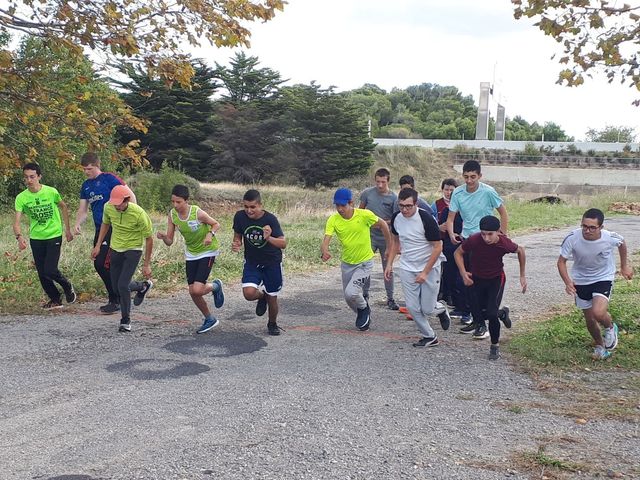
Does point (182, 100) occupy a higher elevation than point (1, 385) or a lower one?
higher

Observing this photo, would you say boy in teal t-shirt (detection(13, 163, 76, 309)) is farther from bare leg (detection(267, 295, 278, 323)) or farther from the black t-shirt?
bare leg (detection(267, 295, 278, 323))

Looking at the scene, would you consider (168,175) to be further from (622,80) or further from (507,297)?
(622,80)

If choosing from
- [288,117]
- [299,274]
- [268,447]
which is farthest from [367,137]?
[268,447]

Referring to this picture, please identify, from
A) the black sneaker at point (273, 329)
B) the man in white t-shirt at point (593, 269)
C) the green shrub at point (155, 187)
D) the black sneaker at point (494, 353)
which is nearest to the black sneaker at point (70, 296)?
the black sneaker at point (273, 329)

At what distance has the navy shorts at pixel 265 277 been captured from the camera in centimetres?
786

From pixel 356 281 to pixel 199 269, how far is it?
1.88m

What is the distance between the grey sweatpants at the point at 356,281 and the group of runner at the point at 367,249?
0.5 inches

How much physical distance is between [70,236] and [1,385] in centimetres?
327

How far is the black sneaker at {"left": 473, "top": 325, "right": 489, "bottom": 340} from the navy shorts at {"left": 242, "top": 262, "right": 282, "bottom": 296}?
2.40 meters

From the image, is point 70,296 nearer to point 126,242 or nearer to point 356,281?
point 126,242

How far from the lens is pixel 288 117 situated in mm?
51469

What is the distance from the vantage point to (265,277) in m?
7.90

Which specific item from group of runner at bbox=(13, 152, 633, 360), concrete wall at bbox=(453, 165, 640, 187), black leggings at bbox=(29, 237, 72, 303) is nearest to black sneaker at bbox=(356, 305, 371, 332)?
group of runner at bbox=(13, 152, 633, 360)

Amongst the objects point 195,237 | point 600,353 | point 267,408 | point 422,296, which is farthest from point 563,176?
point 267,408
